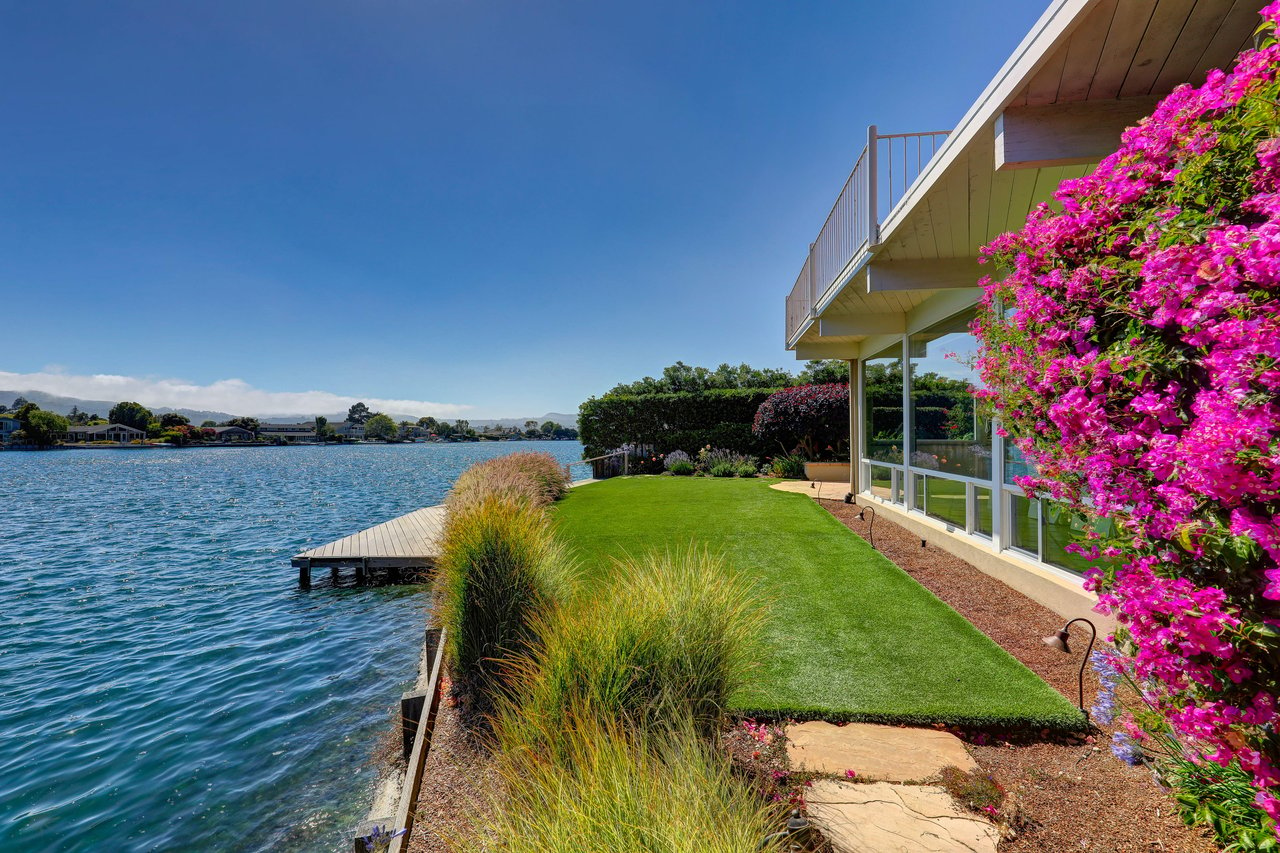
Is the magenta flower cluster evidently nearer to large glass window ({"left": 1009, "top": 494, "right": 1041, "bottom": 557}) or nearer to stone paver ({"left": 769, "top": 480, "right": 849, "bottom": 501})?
large glass window ({"left": 1009, "top": 494, "right": 1041, "bottom": 557})

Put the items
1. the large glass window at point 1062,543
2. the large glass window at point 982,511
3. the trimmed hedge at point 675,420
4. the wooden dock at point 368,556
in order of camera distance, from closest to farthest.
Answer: the large glass window at point 1062,543 → the large glass window at point 982,511 → the wooden dock at point 368,556 → the trimmed hedge at point 675,420

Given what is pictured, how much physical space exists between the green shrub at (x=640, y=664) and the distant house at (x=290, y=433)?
110 metres

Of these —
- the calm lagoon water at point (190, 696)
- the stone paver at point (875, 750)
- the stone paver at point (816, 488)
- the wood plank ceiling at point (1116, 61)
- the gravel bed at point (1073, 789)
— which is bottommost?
the calm lagoon water at point (190, 696)

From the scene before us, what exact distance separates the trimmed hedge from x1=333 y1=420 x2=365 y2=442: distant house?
325 ft

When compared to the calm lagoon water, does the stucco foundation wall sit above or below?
above

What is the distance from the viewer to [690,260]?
16.1 m

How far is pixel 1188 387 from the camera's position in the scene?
1456 mm

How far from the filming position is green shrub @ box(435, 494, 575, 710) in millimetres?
3852

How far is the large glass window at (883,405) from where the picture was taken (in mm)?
8320

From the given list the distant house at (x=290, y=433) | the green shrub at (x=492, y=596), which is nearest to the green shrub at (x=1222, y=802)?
the green shrub at (x=492, y=596)

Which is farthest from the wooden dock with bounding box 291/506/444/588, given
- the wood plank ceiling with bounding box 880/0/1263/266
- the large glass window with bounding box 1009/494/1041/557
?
the wood plank ceiling with bounding box 880/0/1263/266

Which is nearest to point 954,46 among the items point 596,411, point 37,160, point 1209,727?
point 1209,727

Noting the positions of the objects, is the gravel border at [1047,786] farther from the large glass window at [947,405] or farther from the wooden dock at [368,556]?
the wooden dock at [368,556]

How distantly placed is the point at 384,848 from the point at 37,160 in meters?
20.9
